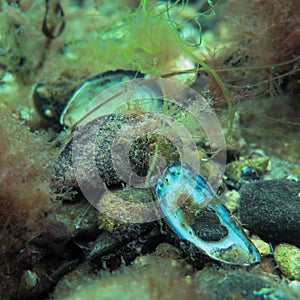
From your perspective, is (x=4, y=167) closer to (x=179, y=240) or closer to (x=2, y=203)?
(x=2, y=203)

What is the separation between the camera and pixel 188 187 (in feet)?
6.97

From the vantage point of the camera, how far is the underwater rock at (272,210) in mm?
2128

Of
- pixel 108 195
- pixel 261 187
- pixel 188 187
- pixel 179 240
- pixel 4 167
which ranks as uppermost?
pixel 4 167

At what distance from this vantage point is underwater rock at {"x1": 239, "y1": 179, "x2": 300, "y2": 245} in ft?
6.98

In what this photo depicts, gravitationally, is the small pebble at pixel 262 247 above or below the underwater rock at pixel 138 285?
below

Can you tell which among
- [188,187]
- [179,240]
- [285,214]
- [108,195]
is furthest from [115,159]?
[285,214]

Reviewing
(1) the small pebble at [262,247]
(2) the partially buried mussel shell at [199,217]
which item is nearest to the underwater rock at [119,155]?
(2) the partially buried mussel shell at [199,217]

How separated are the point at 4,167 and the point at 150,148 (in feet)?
3.13

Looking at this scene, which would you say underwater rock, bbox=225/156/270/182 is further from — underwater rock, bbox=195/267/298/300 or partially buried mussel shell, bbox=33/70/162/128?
underwater rock, bbox=195/267/298/300

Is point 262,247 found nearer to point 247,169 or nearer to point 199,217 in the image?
point 199,217

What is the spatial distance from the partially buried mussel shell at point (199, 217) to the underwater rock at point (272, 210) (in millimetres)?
264

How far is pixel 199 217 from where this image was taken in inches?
80.3

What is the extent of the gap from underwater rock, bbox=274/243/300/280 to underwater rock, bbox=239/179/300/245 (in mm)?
62

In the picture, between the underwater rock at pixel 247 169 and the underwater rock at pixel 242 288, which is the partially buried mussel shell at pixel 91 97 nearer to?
the underwater rock at pixel 247 169
